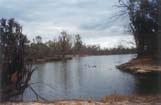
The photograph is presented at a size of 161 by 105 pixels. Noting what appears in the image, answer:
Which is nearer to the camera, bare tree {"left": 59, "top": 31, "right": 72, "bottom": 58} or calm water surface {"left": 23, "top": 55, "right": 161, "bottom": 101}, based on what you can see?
calm water surface {"left": 23, "top": 55, "right": 161, "bottom": 101}

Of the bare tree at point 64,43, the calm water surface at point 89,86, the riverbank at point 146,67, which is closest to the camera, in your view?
the calm water surface at point 89,86

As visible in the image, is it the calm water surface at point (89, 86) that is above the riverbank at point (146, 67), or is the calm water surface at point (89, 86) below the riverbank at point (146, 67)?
below

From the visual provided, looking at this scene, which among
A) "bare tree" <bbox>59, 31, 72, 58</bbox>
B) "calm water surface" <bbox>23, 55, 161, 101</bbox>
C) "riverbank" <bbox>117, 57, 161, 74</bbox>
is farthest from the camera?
"bare tree" <bbox>59, 31, 72, 58</bbox>

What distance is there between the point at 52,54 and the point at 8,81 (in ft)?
274

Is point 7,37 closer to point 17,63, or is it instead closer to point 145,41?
point 17,63

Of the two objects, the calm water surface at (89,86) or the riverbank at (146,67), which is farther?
the riverbank at (146,67)

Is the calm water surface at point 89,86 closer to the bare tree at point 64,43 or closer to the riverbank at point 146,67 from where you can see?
the riverbank at point 146,67

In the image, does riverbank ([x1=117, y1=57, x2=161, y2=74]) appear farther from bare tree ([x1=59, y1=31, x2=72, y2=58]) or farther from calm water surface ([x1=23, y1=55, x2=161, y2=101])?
bare tree ([x1=59, y1=31, x2=72, y2=58])

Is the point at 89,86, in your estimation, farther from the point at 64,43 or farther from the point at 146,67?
the point at 64,43

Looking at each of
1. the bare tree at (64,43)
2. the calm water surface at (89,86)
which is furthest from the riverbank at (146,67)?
the bare tree at (64,43)

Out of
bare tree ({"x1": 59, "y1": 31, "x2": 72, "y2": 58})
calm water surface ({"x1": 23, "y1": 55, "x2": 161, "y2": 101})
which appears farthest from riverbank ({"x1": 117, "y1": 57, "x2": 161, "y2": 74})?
bare tree ({"x1": 59, "y1": 31, "x2": 72, "y2": 58})

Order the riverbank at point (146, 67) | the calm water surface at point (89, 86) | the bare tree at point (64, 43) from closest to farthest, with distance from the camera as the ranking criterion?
the calm water surface at point (89, 86) → the riverbank at point (146, 67) → the bare tree at point (64, 43)

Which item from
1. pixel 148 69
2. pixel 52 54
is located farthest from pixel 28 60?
pixel 52 54

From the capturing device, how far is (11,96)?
35.7 ft
